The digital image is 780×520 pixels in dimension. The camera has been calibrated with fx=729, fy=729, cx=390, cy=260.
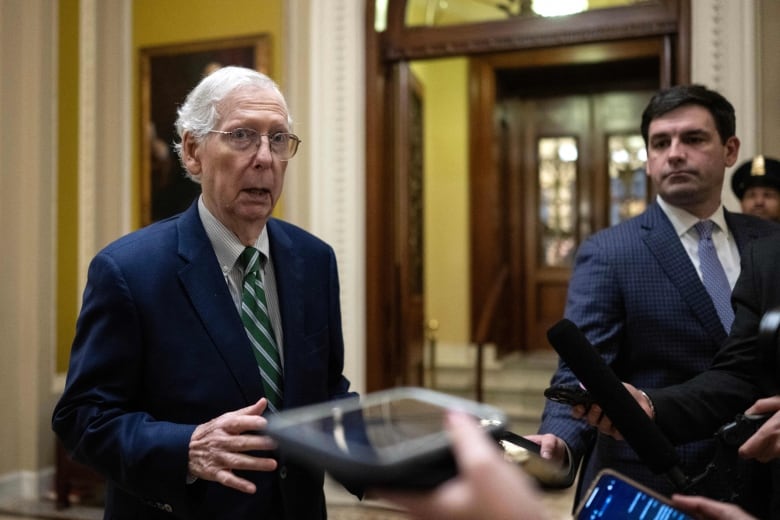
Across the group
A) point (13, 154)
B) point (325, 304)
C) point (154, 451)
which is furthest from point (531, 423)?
point (154, 451)

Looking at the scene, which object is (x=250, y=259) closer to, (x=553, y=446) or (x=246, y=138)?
(x=246, y=138)

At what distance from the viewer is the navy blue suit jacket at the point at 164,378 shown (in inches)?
52.6

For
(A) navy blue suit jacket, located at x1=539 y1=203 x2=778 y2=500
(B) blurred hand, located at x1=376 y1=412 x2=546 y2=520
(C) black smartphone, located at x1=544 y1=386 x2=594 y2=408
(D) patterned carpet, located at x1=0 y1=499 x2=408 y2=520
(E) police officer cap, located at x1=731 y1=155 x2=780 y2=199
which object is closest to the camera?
(B) blurred hand, located at x1=376 y1=412 x2=546 y2=520

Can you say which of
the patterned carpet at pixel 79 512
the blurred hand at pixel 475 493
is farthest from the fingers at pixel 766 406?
the patterned carpet at pixel 79 512

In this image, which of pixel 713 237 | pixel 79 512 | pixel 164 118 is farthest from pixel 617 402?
pixel 164 118

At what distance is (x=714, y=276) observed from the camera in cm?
196

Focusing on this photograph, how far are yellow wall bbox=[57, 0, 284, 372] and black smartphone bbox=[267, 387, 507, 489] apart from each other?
15.0 feet

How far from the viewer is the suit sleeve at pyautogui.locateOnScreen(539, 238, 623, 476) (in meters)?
1.77

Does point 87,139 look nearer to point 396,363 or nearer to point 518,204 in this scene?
point 396,363

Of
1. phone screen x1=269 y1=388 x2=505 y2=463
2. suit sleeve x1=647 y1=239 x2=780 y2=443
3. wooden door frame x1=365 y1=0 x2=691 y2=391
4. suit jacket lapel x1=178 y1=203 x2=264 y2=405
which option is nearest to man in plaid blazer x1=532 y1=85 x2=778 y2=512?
suit sleeve x1=647 y1=239 x2=780 y2=443

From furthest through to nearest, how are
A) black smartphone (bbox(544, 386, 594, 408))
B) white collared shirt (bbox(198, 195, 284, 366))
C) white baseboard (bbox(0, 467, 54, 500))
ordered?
white baseboard (bbox(0, 467, 54, 500)), white collared shirt (bbox(198, 195, 284, 366)), black smartphone (bbox(544, 386, 594, 408))

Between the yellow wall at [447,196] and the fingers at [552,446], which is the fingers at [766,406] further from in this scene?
the yellow wall at [447,196]

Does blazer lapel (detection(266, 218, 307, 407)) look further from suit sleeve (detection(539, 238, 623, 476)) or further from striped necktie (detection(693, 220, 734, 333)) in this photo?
striped necktie (detection(693, 220, 734, 333))

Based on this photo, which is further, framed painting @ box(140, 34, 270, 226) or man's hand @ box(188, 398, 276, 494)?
framed painting @ box(140, 34, 270, 226)
